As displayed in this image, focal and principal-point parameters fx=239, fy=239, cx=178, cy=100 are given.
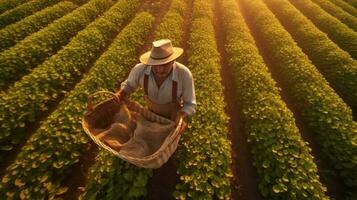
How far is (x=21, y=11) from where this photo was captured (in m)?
13.5

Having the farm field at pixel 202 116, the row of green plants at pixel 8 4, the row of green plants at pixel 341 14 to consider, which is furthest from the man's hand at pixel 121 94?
the row of green plants at pixel 341 14

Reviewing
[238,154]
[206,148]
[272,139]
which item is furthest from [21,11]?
[272,139]

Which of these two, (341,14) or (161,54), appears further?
(341,14)

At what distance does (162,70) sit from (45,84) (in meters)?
5.11

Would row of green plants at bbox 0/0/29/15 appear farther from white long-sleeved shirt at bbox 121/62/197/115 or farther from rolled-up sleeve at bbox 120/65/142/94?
white long-sleeved shirt at bbox 121/62/197/115

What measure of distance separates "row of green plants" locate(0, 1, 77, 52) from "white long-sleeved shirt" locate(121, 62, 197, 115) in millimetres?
8574

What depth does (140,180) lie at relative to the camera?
15.9 feet

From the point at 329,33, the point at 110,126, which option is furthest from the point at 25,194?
the point at 329,33

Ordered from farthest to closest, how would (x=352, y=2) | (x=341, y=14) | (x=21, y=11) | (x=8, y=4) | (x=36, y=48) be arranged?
(x=352, y=2) < (x=341, y=14) < (x=8, y=4) < (x=21, y=11) < (x=36, y=48)

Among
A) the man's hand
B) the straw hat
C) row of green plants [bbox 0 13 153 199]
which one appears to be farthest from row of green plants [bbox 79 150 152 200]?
the straw hat

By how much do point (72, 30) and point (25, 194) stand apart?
8.95 meters

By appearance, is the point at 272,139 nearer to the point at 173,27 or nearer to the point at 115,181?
the point at 115,181

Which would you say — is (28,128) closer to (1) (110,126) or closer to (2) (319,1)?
(1) (110,126)

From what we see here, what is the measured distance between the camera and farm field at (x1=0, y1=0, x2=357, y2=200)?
202 inches
